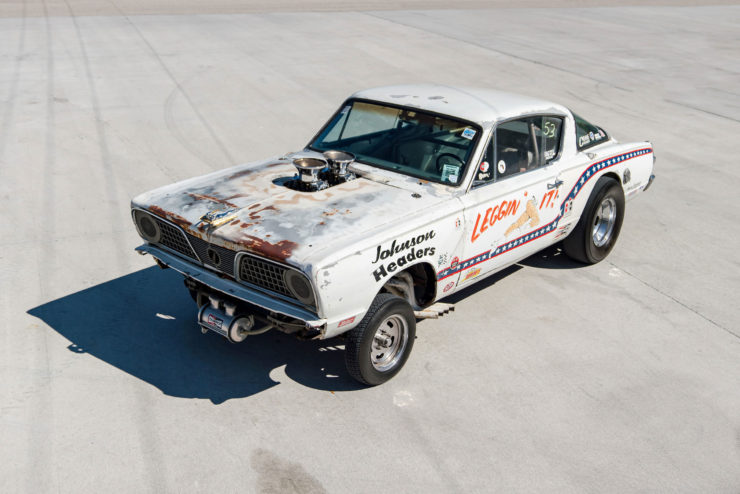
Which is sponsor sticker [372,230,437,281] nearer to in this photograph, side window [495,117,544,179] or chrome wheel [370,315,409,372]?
chrome wheel [370,315,409,372]

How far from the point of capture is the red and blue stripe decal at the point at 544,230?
Answer: 5.21 m

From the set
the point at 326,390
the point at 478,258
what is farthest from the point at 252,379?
the point at 478,258

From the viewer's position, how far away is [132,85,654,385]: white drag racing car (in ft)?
14.3

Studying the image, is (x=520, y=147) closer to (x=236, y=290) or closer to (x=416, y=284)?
(x=416, y=284)

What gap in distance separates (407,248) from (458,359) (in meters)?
1.06

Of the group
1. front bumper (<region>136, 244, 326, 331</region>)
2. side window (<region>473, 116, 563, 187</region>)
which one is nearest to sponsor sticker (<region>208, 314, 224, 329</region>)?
front bumper (<region>136, 244, 326, 331</region>)

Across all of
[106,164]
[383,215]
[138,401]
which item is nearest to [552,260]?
[383,215]

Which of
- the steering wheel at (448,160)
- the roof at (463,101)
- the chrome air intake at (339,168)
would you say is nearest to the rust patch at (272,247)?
the chrome air intake at (339,168)

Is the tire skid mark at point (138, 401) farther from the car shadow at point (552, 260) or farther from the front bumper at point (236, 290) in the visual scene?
the car shadow at point (552, 260)

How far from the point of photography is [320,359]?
515 cm

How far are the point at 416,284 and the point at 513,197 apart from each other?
1.05 meters

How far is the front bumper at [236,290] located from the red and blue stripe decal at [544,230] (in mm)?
1196

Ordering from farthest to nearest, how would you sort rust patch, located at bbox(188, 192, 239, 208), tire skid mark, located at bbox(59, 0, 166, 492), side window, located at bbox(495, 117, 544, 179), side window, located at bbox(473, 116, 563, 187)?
side window, located at bbox(495, 117, 544, 179) < side window, located at bbox(473, 116, 563, 187) < rust patch, located at bbox(188, 192, 239, 208) < tire skid mark, located at bbox(59, 0, 166, 492)

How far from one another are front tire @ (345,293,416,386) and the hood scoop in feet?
3.42
